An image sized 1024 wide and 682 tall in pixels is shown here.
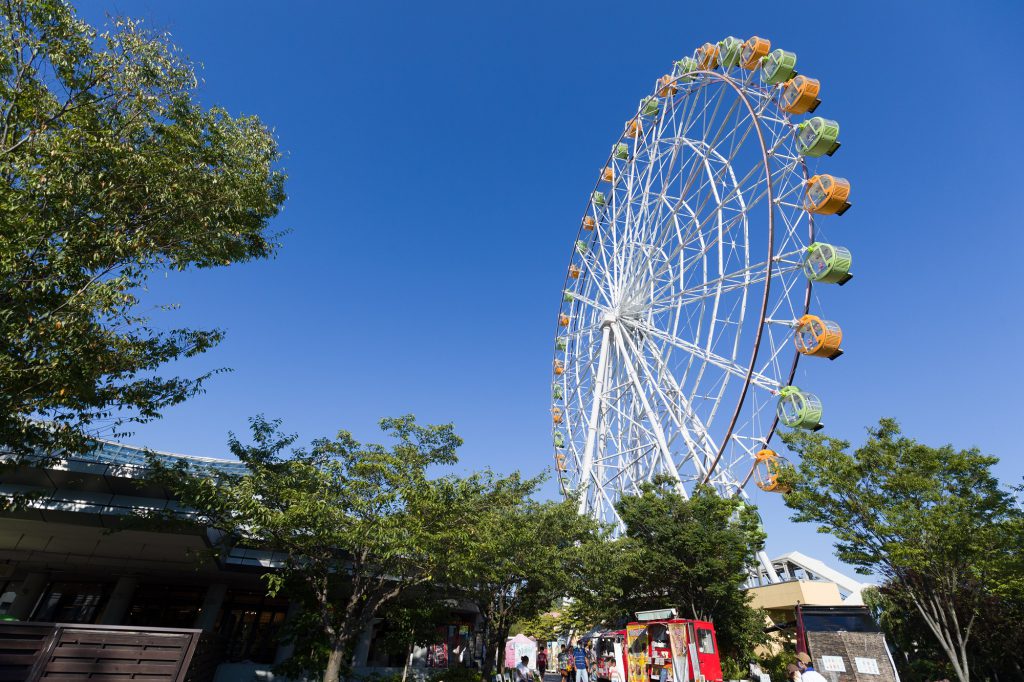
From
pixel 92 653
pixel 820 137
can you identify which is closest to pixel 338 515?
pixel 92 653

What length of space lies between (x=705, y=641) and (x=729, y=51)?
21.0m

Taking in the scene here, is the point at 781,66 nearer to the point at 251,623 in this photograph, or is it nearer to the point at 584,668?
the point at 584,668

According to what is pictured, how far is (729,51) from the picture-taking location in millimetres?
19719

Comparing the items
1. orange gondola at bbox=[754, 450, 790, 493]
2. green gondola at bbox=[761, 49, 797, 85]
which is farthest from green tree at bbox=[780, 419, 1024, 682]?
green gondola at bbox=[761, 49, 797, 85]

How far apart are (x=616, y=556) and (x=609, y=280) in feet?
44.9

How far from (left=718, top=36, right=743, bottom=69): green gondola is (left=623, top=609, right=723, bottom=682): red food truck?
20088 millimetres

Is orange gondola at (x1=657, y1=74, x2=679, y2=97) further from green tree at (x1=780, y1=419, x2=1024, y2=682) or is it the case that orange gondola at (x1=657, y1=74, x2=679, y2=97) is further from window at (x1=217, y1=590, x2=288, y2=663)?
window at (x1=217, y1=590, x2=288, y2=663)

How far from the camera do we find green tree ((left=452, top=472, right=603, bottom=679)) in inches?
563

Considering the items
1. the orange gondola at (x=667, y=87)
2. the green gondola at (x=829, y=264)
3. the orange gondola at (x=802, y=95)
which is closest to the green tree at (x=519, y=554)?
the green gondola at (x=829, y=264)

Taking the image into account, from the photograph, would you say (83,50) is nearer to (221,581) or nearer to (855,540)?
(221,581)

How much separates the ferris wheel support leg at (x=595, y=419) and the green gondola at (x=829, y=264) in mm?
10591

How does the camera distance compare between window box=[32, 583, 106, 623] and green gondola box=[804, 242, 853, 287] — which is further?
window box=[32, 583, 106, 623]

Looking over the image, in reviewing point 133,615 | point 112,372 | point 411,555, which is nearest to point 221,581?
point 133,615

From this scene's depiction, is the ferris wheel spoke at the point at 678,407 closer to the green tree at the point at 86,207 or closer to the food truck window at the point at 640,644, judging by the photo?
the food truck window at the point at 640,644
